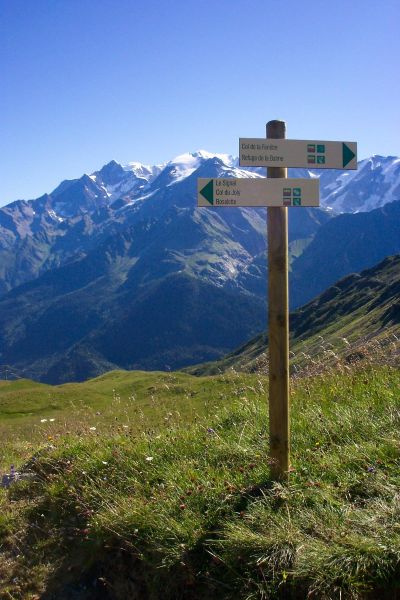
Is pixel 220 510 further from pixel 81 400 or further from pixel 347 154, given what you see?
pixel 81 400

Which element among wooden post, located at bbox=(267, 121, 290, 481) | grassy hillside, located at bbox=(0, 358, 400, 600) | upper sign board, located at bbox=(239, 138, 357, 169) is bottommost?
grassy hillside, located at bbox=(0, 358, 400, 600)

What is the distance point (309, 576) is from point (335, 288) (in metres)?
197

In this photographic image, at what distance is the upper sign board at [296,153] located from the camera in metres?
6.12

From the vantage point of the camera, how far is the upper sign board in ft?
20.1

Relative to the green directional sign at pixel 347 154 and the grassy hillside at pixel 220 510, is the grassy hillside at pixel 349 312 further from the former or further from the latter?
the green directional sign at pixel 347 154

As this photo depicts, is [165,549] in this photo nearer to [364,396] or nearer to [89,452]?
[89,452]

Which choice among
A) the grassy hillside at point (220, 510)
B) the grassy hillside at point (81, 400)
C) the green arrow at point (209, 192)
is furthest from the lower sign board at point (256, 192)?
the grassy hillside at point (81, 400)

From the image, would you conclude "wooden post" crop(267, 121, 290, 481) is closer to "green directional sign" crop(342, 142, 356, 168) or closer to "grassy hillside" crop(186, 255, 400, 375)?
"green directional sign" crop(342, 142, 356, 168)

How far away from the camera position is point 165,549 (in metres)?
5.17

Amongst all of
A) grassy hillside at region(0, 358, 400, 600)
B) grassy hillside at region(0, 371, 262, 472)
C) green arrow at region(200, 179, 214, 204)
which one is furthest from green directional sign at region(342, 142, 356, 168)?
grassy hillside at region(0, 371, 262, 472)

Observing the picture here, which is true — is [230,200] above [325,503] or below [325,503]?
above

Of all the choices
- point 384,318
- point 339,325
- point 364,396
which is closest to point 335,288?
point 339,325

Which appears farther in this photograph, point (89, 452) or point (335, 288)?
point (335, 288)

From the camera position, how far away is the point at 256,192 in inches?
241
